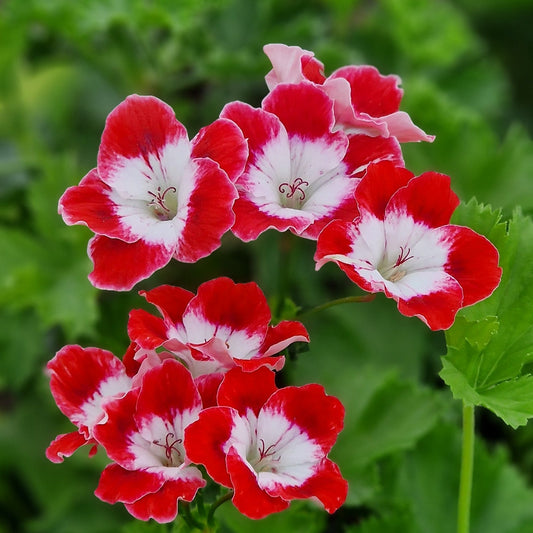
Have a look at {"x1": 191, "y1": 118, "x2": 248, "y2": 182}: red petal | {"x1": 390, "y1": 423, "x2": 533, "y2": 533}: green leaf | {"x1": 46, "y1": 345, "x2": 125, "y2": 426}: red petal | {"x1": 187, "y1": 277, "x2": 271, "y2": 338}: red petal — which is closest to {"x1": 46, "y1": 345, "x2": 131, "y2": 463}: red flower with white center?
{"x1": 46, "y1": 345, "x2": 125, "y2": 426}: red petal

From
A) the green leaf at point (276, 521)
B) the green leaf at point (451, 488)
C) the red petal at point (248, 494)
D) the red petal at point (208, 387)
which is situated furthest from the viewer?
the green leaf at point (451, 488)

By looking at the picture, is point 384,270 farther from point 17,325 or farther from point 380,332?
point 17,325

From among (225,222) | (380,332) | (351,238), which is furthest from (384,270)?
(380,332)

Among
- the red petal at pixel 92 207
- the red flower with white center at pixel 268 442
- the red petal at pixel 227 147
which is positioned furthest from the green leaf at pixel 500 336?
the red petal at pixel 92 207

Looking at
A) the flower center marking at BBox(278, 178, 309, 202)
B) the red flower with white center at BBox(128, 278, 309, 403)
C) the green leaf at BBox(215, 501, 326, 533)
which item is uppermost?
the flower center marking at BBox(278, 178, 309, 202)

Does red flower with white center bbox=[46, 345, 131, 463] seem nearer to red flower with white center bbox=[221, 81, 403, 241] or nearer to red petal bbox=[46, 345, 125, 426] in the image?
red petal bbox=[46, 345, 125, 426]

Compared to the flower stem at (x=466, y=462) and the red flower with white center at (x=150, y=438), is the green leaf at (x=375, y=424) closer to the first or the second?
the flower stem at (x=466, y=462)
